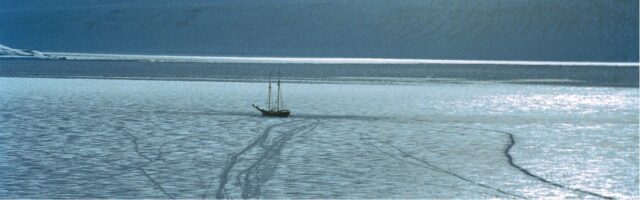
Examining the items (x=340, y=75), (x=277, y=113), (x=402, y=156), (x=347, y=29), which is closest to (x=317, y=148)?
(x=402, y=156)

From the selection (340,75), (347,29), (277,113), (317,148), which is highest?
(347,29)

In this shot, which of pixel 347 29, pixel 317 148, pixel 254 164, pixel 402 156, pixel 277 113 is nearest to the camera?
pixel 254 164

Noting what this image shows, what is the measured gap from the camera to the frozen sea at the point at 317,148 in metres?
8.87

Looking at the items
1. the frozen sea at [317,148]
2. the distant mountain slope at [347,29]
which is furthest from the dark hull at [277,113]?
the distant mountain slope at [347,29]

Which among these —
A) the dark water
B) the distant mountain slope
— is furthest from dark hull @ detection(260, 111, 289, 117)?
the distant mountain slope

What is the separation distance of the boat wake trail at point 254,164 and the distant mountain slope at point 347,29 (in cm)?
6898

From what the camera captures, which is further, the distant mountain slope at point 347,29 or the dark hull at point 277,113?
the distant mountain slope at point 347,29

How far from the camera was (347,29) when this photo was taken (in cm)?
9438

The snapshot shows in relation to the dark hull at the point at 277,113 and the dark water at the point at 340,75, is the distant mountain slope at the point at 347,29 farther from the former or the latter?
the dark hull at the point at 277,113

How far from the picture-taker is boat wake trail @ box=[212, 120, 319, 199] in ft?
28.5

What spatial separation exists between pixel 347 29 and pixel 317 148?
82902 mm

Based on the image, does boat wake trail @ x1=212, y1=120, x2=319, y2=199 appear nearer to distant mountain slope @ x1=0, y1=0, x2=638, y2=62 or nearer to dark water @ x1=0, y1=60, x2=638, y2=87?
dark water @ x1=0, y1=60, x2=638, y2=87

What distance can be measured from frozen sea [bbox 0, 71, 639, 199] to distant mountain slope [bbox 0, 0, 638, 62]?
63.5 m

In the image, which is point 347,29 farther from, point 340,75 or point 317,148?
point 317,148
